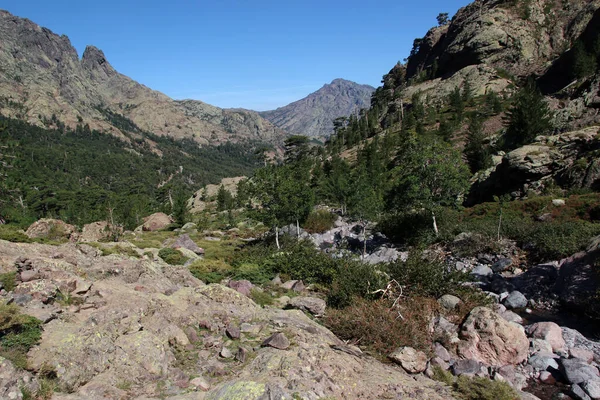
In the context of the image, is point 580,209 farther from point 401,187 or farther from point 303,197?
point 303,197

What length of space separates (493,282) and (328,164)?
57.6 m

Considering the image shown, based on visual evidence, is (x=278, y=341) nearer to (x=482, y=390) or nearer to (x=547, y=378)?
→ (x=482, y=390)

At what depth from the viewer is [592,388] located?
9.98 metres

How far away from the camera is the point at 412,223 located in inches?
1235

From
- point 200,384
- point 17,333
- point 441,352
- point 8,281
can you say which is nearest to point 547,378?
point 441,352

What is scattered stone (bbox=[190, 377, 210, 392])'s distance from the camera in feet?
23.8

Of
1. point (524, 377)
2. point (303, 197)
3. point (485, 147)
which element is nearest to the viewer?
point (524, 377)

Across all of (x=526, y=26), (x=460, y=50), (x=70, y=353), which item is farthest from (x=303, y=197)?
(x=526, y=26)

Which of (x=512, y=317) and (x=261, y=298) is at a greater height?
(x=261, y=298)

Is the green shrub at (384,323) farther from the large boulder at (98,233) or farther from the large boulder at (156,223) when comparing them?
the large boulder at (156,223)

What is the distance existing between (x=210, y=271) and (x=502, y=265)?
1872 centimetres

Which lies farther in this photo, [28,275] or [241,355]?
[28,275]

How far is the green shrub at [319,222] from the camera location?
40312mm

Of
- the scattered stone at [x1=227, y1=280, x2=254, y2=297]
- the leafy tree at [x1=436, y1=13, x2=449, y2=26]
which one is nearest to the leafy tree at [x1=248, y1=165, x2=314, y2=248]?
the scattered stone at [x1=227, y1=280, x2=254, y2=297]
